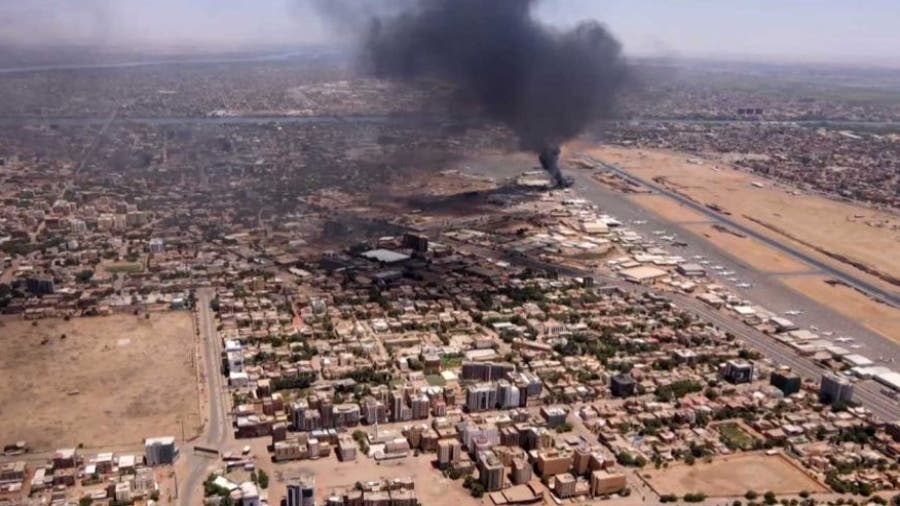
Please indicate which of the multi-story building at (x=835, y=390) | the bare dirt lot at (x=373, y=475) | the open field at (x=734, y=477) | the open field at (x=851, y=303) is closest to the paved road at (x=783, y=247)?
the open field at (x=851, y=303)

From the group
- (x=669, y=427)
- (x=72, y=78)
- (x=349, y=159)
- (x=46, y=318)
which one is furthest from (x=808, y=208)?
(x=72, y=78)

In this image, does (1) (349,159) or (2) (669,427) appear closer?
(2) (669,427)

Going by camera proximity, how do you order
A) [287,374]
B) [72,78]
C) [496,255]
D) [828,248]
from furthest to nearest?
[72,78], [828,248], [496,255], [287,374]

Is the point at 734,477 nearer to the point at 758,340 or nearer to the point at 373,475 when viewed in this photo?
the point at 373,475

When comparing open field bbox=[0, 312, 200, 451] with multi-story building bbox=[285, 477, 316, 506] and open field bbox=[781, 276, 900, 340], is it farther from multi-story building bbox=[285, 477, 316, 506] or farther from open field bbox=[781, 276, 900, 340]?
open field bbox=[781, 276, 900, 340]

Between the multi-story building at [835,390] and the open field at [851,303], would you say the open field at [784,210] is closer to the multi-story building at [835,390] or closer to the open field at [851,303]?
the open field at [851,303]

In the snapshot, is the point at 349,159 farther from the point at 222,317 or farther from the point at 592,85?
the point at 222,317
